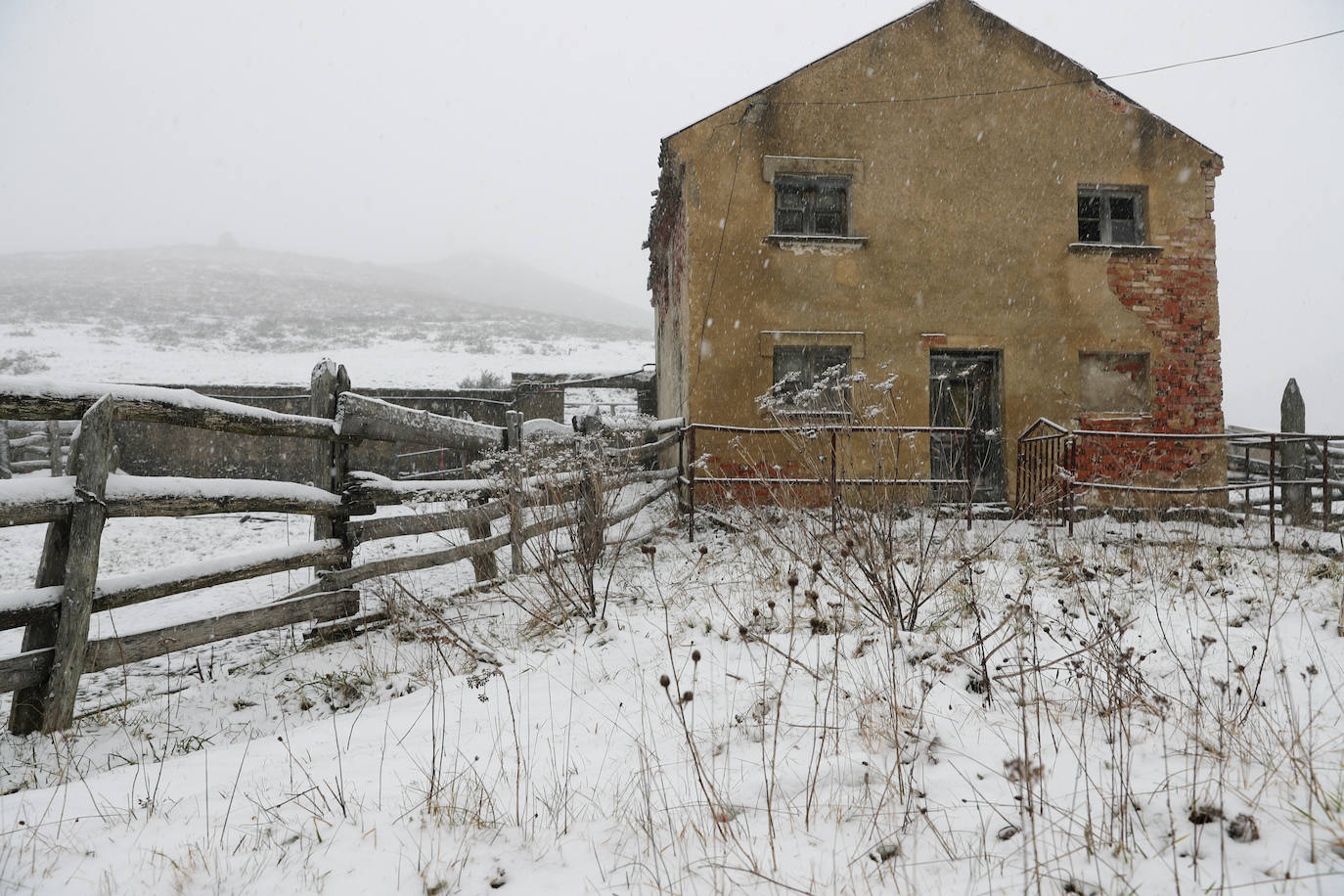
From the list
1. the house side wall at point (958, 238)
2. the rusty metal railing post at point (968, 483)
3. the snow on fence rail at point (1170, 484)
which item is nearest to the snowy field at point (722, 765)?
the rusty metal railing post at point (968, 483)

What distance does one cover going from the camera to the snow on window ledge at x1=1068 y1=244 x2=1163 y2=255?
397 inches

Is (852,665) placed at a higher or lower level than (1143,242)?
lower

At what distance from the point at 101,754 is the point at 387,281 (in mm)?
77937

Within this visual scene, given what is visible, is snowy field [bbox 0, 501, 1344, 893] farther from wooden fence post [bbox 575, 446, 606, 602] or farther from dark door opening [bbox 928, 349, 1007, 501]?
dark door opening [bbox 928, 349, 1007, 501]

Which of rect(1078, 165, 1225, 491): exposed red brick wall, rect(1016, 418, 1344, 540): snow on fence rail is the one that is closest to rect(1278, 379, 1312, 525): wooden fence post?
rect(1016, 418, 1344, 540): snow on fence rail

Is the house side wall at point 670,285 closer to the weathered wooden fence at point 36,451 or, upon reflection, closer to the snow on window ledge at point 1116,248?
the snow on window ledge at point 1116,248

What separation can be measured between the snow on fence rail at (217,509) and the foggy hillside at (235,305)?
32163mm

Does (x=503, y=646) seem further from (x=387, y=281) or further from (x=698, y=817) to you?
(x=387, y=281)

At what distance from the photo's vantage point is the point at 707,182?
9.94m

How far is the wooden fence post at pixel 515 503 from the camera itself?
465cm

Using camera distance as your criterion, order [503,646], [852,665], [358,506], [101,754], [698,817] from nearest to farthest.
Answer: [698,817], [101,754], [852,665], [503,646], [358,506]

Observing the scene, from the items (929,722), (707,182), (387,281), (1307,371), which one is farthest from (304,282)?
(1307,371)

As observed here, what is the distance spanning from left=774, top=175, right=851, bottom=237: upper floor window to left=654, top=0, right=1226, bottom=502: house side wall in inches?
11.4

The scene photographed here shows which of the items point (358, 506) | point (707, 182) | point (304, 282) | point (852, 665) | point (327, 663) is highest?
point (304, 282)
